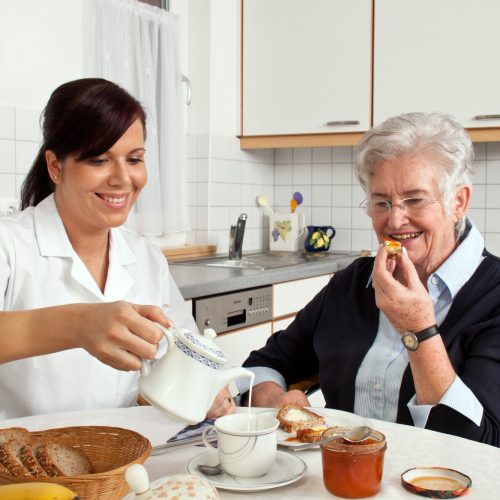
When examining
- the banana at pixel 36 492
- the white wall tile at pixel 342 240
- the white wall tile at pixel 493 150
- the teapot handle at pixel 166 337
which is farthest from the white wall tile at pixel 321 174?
the banana at pixel 36 492

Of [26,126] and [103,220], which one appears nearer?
[103,220]

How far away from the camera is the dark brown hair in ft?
5.61

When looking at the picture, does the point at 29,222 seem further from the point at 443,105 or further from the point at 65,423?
the point at 443,105

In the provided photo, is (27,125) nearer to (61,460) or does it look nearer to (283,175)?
(283,175)

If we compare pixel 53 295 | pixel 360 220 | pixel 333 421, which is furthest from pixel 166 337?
pixel 360 220

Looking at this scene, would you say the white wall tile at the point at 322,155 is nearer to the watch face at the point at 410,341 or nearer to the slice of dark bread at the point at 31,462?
the watch face at the point at 410,341

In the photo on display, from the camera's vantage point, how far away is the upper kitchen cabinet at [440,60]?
10.9 ft

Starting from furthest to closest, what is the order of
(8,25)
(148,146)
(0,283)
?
(148,146)
(8,25)
(0,283)

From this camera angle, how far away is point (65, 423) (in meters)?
1.34

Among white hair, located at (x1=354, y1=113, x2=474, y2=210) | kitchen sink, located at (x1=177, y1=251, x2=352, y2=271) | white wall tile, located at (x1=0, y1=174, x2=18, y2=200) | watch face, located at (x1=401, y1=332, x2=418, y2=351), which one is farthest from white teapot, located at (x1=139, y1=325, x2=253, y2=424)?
kitchen sink, located at (x1=177, y1=251, x2=352, y2=271)

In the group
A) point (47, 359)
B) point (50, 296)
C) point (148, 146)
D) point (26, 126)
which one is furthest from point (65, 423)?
point (148, 146)

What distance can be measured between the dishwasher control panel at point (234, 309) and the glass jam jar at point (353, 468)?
1573mm

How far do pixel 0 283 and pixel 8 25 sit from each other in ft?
4.50

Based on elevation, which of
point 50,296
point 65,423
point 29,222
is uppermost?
point 29,222
